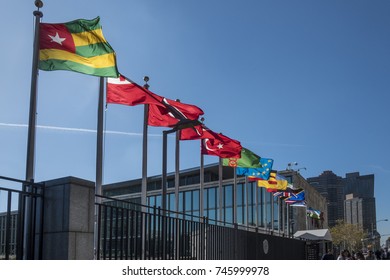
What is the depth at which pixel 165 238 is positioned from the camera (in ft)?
40.2

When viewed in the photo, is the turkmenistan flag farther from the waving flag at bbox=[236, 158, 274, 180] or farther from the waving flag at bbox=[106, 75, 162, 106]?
A: the waving flag at bbox=[236, 158, 274, 180]

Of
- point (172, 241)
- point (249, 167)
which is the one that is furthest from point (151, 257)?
point (249, 167)

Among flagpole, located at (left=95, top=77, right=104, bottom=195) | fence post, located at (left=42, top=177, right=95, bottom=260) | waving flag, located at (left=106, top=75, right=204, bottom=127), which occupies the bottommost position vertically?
fence post, located at (left=42, top=177, right=95, bottom=260)

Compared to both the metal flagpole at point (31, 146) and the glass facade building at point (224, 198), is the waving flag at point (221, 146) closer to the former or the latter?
the metal flagpole at point (31, 146)

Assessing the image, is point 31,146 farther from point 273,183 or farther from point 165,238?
point 273,183

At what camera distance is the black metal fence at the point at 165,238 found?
10359mm

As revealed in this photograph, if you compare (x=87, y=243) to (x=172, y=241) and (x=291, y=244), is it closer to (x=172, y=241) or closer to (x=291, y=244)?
(x=172, y=241)

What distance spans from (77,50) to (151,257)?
5.17 metres

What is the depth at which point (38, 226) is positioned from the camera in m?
8.95

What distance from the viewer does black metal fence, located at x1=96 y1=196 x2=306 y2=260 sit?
34.0ft

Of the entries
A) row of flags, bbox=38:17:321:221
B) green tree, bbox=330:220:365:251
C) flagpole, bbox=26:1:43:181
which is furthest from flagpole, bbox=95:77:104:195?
green tree, bbox=330:220:365:251

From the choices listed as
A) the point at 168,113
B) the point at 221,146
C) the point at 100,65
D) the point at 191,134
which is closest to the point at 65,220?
the point at 100,65

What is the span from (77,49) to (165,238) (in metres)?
4.97

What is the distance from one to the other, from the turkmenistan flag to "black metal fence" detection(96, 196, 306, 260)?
3.21 metres
